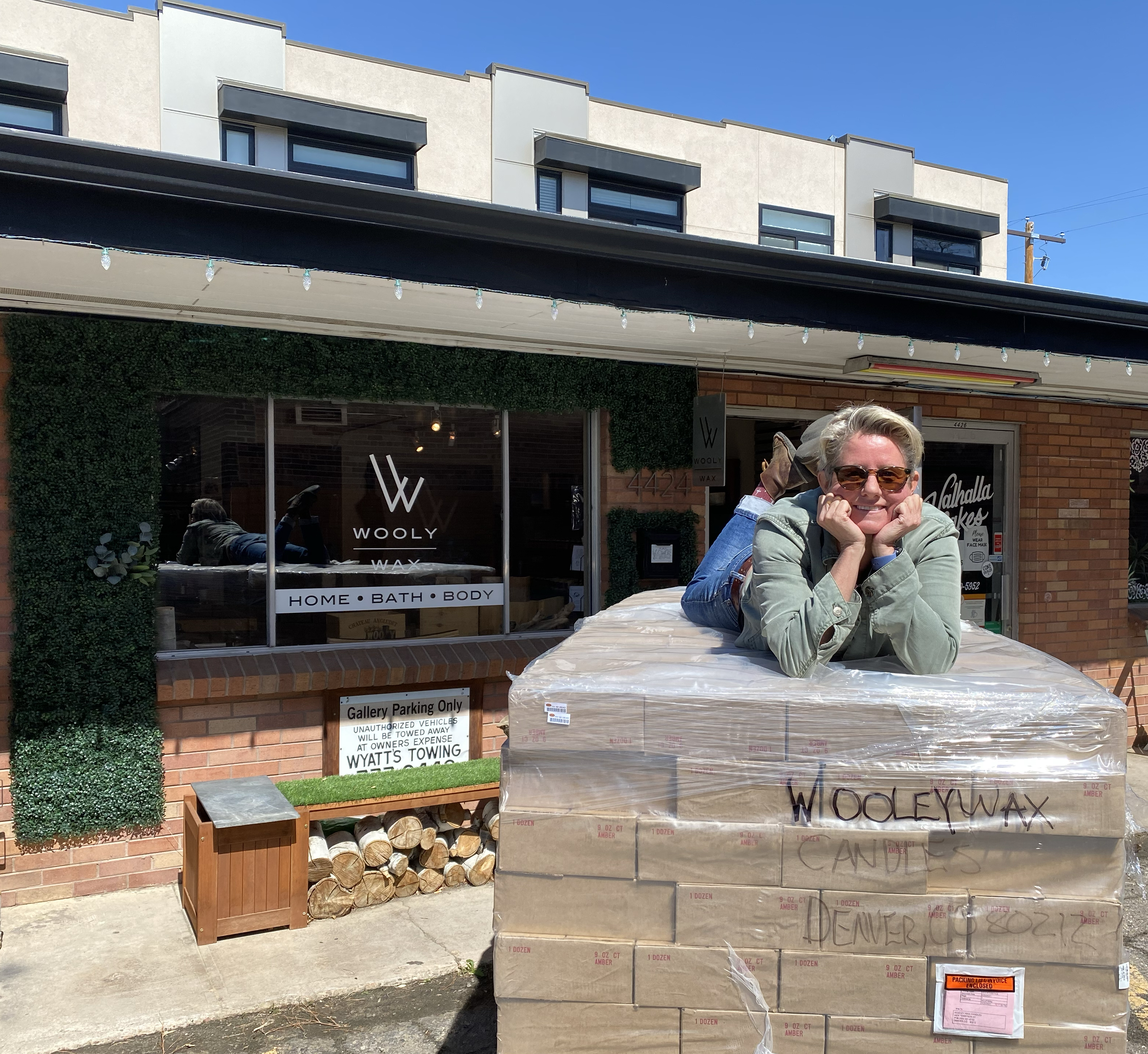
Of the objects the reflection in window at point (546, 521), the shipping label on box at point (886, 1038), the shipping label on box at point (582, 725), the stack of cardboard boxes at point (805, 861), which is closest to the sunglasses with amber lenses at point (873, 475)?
the stack of cardboard boxes at point (805, 861)

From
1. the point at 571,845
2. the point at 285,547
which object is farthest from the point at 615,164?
the point at 571,845

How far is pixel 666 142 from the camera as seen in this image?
45.0 ft

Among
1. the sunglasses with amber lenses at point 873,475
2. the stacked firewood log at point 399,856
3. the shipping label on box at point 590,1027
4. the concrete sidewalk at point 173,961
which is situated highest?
the sunglasses with amber lenses at point 873,475

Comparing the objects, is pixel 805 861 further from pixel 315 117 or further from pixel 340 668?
pixel 315 117

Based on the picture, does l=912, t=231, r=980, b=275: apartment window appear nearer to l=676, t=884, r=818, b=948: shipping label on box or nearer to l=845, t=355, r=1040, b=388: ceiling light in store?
l=845, t=355, r=1040, b=388: ceiling light in store

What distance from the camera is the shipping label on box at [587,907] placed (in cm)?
191

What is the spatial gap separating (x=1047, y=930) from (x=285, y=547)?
4.58 m

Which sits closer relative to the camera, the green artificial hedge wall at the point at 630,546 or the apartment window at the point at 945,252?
the green artificial hedge wall at the point at 630,546

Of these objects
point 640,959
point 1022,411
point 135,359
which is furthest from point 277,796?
point 1022,411

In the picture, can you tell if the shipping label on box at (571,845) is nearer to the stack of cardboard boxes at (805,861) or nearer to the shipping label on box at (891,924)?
the stack of cardboard boxes at (805,861)

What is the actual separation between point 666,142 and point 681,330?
31.6 feet

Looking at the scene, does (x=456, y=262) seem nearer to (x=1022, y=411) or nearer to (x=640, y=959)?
(x=640, y=959)

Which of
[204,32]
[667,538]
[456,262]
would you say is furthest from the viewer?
[204,32]

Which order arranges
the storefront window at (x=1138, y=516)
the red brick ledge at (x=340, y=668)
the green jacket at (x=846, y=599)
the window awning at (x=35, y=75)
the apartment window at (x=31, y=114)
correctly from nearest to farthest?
1. the green jacket at (x=846, y=599)
2. the red brick ledge at (x=340, y=668)
3. the storefront window at (x=1138, y=516)
4. the window awning at (x=35, y=75)
5. the apartment window at (x=31, y=114)
